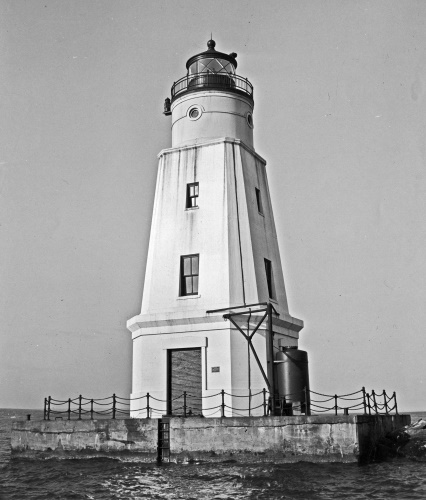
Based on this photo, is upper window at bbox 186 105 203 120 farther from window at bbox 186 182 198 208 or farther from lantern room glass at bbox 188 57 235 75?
window at bbox 186 182 198 208

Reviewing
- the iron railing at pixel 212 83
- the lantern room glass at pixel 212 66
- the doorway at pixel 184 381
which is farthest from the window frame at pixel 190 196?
the doorway at pixel 184 381

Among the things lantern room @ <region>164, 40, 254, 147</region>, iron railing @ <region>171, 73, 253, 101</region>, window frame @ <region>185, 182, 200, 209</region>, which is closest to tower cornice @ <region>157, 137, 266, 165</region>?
lantern room @ <region>164, 40, 254, 147</region>

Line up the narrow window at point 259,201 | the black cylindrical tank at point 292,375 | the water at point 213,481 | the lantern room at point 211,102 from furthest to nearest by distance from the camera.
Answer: the narrow window at point 259,201
the lantern room at point 211,102
the black cylindrical tank at point 292,375
the water at point 213,481

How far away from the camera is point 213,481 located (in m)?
17.2

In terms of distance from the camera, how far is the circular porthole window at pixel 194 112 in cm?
2532

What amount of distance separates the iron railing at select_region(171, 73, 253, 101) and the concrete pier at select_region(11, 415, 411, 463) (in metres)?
12.9

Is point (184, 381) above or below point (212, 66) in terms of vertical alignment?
below

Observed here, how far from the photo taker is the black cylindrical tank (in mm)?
20734

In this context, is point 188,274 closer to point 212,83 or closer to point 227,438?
point 227,438

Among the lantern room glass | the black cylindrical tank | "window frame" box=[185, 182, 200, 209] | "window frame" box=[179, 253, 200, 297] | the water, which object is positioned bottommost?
the water

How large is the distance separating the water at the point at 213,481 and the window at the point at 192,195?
379 inches

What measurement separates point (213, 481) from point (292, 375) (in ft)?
16.4

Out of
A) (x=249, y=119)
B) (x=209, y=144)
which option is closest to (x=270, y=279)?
(x=209, y=144)

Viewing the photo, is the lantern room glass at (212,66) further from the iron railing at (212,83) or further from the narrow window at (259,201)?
the narrow window at (259,201)
